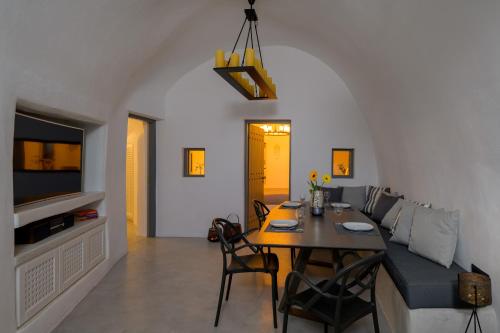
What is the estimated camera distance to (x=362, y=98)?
5.01 meters

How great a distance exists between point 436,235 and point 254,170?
3888 mm

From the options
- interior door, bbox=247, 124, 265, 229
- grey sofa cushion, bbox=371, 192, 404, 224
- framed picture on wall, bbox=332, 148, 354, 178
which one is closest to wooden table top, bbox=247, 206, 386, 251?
grey sofa cushion, bbox=371, 192, 404, 224

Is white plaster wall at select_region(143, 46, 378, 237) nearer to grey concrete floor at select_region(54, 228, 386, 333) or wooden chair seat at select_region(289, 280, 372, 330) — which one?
grey concrete floor at select_region(54, 228, 386, 333)

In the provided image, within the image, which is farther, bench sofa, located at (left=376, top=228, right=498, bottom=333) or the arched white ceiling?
bench sofa, located at (left=376, top=228, right=498, bottom=333)

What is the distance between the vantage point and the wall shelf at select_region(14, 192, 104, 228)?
7.82 feet

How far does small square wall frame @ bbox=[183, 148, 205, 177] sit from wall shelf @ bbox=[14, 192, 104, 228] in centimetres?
233

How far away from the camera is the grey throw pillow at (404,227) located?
10.4 ft

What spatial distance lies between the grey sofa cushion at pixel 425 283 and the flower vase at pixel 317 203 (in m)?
1.04

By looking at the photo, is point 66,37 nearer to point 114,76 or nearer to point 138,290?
point 114,76

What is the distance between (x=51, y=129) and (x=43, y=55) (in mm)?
846

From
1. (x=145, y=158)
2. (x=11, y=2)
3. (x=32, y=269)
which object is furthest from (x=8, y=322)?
(x=145, y=158)

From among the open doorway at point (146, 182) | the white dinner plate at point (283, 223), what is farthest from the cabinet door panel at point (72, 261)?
the open doorway at point (146, 182)

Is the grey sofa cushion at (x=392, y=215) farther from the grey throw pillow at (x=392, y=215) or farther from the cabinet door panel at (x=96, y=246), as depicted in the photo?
the cabinet door panel at (x=96, y=246)

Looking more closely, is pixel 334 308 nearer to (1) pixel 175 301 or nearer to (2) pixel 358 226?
(2) pixel 358 226
